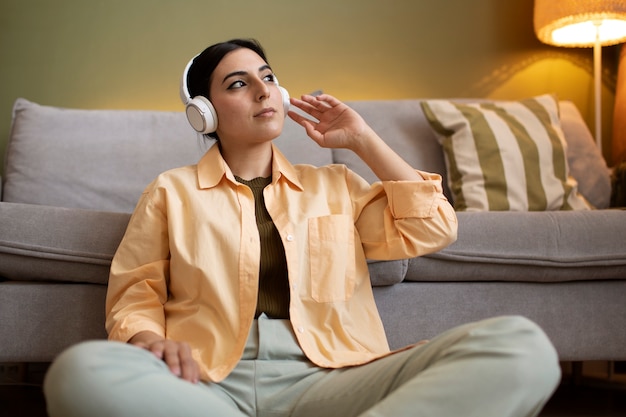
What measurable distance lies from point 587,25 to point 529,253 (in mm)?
1488

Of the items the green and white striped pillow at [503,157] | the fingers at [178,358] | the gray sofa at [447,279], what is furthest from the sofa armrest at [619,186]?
the fingers at [178,358]

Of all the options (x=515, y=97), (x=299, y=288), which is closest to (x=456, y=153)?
(x=515, y=97)

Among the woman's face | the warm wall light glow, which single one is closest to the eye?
the woman's face

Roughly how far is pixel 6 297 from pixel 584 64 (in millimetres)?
2445

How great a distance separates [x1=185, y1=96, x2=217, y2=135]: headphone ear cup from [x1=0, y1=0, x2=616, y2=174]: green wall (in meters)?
1.33

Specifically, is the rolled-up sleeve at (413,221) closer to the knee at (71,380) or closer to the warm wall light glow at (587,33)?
the knee at (71,380)

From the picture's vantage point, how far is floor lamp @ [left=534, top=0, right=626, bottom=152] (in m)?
2.53

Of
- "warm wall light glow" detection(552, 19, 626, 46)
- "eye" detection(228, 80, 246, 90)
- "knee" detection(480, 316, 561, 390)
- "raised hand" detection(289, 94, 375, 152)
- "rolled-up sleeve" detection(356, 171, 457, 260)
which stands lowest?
"knee" detection(480, 316, 561, 390)

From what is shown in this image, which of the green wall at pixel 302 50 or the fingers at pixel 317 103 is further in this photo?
the green wall at pixel 302 50

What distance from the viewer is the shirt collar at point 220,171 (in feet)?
4.58

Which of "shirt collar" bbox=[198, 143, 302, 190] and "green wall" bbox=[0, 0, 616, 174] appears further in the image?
"green wall" bbox=[0, 0, 616, 174]

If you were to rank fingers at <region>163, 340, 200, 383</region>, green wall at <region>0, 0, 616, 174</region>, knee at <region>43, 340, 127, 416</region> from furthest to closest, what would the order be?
green wall at <region>0, 0, 616, 174</region> < fingers at <region>163, 340, 200, 383</region> < knee at <region>43, 340, 127, 416</region>

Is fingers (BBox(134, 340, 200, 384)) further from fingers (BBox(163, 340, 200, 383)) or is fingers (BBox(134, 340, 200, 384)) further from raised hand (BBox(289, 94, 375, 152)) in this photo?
raised hand (BBox(289, 94, 375, 152))

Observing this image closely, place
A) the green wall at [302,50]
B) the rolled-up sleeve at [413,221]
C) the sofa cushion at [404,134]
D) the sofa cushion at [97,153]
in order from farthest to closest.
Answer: the green wall at [302,50] < the sofa cushion at [404,134] < the sofa cushion at [97,153] < the rolled-up sleeve at [413,221]
